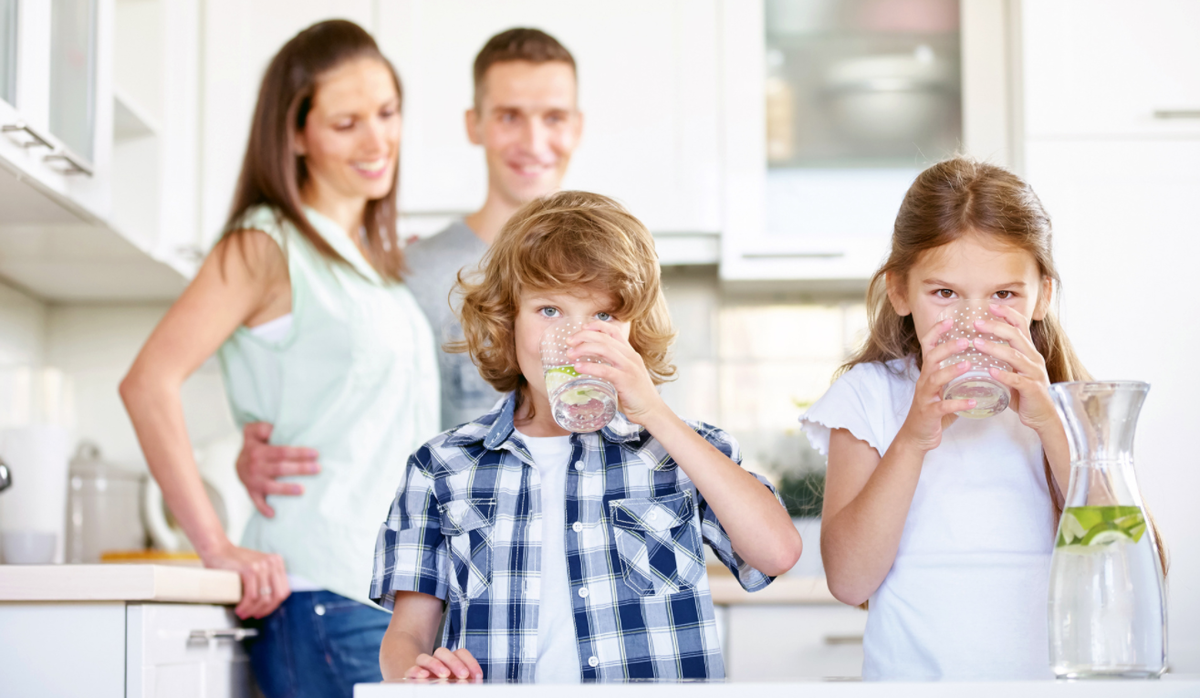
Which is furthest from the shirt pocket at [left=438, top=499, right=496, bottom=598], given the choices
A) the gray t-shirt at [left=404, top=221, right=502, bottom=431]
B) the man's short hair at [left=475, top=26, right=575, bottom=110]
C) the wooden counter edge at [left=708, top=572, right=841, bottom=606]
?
the man's short hair at [left=475, top=26, right=575, bottom=110]

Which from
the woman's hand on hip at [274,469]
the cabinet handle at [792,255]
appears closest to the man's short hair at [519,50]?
the cabinet handle at [792,255]

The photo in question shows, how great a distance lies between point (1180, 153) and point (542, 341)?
1.57 m

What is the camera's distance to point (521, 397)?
1128mm

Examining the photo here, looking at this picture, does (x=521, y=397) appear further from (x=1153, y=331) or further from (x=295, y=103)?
(x=1153, y=331)

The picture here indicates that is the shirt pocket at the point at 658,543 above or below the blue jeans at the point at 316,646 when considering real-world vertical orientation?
above

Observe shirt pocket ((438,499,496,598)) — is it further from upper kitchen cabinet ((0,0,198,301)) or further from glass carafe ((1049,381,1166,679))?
upper kitchen cabinet ((0,0,198,301))

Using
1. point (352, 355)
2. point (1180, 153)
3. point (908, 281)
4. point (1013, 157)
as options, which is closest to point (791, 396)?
point (1013, 157)

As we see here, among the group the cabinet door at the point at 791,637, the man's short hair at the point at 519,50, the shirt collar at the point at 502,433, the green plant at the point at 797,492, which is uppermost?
the man's short hair at the point at 519,50

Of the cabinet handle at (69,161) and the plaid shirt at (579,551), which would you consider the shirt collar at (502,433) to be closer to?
the plaid shirt at (579,551)

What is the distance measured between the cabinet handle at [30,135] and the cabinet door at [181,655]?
0.64 m

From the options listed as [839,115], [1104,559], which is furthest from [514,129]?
[1104,559]

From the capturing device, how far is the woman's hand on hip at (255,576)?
140 centimetres

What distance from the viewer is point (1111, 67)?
80.2 inches

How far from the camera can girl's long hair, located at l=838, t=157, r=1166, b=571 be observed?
1.04 meters
